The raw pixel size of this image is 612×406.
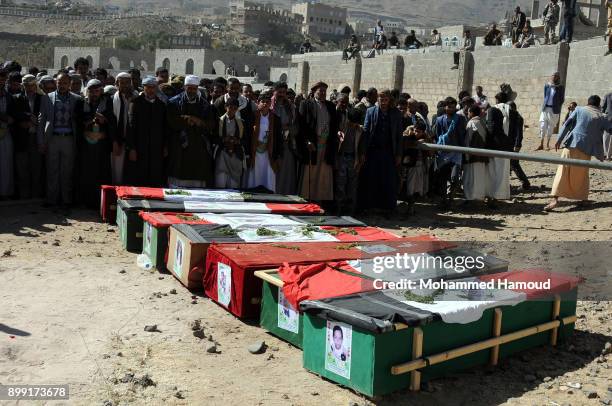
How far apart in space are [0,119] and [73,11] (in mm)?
125374

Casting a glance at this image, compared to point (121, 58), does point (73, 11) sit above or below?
above

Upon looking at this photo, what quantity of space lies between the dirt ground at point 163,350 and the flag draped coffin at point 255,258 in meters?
0.15

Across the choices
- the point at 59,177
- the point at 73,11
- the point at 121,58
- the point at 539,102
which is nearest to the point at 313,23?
the point at 73,11

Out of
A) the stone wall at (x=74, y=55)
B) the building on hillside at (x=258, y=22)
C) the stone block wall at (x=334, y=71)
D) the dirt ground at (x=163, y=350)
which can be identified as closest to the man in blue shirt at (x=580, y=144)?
the dirt ground at (x=163, y=350)

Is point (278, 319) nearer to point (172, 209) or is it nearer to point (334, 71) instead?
point (172, 209)

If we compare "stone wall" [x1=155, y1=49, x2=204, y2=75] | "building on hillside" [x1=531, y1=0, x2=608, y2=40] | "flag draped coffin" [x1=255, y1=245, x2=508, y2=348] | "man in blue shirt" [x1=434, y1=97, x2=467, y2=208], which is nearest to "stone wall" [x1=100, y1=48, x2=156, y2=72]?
"stone wall" [x1=155, y1=49, x2=204, y2=75]

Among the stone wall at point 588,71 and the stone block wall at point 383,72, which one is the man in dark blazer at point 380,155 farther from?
the stone block wall at point 383,72

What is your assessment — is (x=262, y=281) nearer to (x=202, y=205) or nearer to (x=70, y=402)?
(x=70, y=402)

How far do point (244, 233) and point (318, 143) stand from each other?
340cm

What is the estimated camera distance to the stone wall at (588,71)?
17.0 metres

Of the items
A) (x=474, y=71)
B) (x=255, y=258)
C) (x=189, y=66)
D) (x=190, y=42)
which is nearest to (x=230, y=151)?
(x=255, y=258)

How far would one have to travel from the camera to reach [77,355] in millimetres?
4469

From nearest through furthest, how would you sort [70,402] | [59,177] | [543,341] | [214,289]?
[70,402] → [543,341] → [214,289] → [59,177]

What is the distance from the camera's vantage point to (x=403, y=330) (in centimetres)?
397
